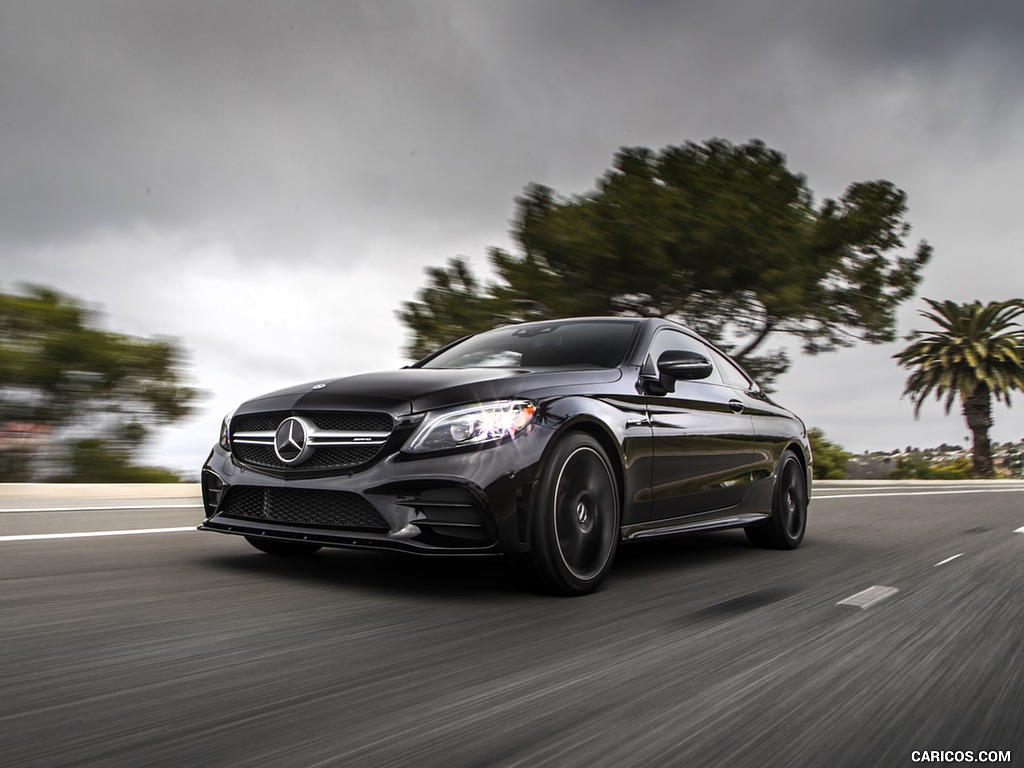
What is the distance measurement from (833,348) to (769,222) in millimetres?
3334

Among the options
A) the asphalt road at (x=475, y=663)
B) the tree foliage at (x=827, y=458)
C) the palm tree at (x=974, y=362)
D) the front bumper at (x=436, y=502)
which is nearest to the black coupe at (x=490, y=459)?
the front bumper at (x=436, y=502)

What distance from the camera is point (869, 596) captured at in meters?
4.88

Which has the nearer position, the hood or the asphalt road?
the asphalt road

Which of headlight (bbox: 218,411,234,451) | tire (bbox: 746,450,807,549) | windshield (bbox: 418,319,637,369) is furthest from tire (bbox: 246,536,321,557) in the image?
tire (bbox: 746,450,807,549)

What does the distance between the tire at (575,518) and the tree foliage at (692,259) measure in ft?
46.7

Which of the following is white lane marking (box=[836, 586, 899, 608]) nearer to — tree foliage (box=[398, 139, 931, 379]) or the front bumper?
the front bumper

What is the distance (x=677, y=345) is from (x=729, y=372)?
85 centimetres

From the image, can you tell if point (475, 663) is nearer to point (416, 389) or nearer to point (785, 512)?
point (416, 389)

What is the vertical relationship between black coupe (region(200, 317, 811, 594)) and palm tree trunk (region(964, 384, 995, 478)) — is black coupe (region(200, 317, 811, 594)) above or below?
below

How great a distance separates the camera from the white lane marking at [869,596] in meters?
4.66

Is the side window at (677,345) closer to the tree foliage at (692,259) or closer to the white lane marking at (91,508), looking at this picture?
the white lane marking at (91,508)

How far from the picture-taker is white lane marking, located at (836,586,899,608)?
466 centimetres

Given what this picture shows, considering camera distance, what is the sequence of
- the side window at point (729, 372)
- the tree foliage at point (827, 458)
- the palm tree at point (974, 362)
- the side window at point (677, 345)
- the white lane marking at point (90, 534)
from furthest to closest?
the palm tree at point (974, 362) < the tree foliage at point (827, 458) < the side window at point (729, 372) < the white lane marking at point (90, 534) < the side window at point (677, 345)

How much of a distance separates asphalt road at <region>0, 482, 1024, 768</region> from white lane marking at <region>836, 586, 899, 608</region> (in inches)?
1.9
